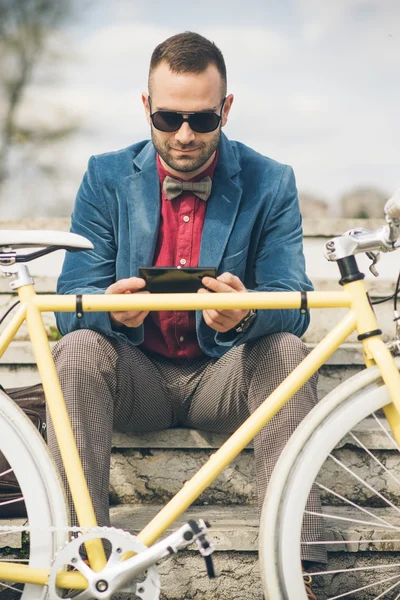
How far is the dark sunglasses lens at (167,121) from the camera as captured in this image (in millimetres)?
2199

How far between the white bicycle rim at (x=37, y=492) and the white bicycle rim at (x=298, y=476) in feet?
1.43

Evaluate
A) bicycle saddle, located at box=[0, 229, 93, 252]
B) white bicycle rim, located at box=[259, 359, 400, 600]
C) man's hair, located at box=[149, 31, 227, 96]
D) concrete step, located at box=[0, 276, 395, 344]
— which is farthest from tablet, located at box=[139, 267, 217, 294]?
concrete step, located at box=[0, 276, 395, 344]

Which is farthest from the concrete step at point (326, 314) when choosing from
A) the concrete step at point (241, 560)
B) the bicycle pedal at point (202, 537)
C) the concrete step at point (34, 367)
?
the bicycle pedal at point (202, 537)

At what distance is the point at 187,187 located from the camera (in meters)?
2.40

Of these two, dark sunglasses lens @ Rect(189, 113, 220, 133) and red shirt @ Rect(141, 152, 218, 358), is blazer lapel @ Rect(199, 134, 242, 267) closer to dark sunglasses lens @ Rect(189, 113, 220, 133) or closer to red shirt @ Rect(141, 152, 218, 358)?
red shirt @ Rect(141, 152, 218, 358)

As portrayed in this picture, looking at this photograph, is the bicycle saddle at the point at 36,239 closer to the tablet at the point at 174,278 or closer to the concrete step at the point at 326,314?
the tablet at the point at 174,278

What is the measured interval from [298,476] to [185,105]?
988 mm

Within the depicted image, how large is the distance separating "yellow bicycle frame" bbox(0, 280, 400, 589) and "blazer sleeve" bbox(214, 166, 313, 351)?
0.88 ft

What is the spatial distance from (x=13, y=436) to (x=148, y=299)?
413mm

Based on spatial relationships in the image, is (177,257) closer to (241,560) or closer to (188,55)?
(188,55)

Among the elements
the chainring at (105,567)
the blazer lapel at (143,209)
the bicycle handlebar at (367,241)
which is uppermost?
the blazer lapel at (143,209)

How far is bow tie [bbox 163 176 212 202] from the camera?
239cm

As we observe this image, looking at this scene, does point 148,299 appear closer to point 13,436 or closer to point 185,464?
point 13,436

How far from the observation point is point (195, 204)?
7.95 ft
